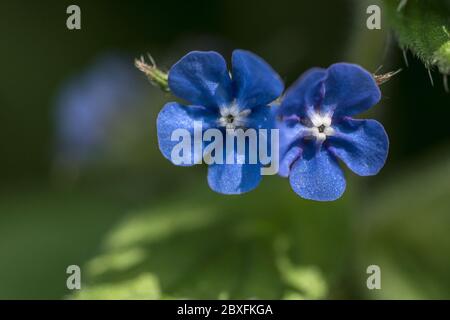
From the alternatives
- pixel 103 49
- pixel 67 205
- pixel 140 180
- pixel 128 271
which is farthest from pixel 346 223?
pixel 103 49

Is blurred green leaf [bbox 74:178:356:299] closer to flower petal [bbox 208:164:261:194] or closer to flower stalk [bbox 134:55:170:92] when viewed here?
flower petal [bbox 208:164:261:194]

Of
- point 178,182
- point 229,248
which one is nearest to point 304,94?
point 229,248

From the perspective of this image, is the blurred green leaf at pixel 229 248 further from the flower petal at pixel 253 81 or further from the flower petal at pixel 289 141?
the flower petal at pixel 253 81

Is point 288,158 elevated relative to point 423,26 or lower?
lower

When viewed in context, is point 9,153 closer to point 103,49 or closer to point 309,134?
point 103,49

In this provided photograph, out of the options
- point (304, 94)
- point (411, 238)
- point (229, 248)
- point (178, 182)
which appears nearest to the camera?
point (304, 94)

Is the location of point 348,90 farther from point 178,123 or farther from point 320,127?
point 178,123

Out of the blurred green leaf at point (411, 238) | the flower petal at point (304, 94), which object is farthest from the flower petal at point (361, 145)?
the blurred green leaf at point (411, 238)

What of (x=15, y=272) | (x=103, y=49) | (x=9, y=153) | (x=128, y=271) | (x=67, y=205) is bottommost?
(x=128, y=271)
